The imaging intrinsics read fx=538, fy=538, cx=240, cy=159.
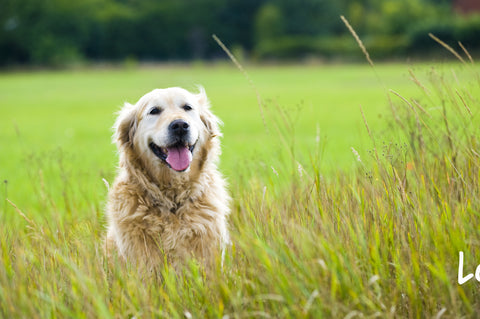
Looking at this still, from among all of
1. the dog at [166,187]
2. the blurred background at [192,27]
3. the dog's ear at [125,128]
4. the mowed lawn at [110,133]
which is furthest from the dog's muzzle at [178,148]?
the blurred background at [192,27]

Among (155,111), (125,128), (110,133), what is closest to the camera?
(155,111)

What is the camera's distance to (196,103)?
4449mm

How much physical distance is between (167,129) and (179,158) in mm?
234

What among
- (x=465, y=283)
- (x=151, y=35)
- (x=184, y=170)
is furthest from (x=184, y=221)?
(x=151, y=35)

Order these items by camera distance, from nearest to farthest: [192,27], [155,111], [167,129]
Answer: [167,129] < [155,111] < [192,27]

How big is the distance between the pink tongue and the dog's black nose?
138 millimetres

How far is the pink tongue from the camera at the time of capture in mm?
3920

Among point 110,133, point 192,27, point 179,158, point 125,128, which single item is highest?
point 192,27

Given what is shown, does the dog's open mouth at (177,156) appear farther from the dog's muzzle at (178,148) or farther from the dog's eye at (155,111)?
the dog's eye at (155,111)

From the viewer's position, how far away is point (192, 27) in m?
80.4

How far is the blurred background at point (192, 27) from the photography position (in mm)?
64312

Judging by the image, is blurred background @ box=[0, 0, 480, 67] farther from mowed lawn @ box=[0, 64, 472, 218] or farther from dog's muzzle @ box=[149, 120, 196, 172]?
dog's muzzle @ box=[149, 120, 196, 172]

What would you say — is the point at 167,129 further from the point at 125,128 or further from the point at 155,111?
the point at 125,128

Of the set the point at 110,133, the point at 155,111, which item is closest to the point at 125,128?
the point at 155,111
